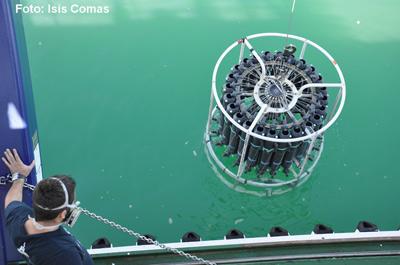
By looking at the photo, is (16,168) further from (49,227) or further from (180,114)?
(180,114)

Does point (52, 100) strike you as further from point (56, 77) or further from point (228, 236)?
point (228, 236)

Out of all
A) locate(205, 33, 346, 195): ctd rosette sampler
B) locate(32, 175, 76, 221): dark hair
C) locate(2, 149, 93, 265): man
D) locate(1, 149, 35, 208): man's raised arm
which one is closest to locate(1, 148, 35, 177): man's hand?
locate(1, 149, 35, 208): man's raised arm

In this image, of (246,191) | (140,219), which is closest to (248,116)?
(246,191)

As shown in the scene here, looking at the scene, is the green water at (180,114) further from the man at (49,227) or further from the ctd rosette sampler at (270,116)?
the man at (49,227)

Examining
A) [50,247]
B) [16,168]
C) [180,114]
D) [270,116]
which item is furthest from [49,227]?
[180,114]

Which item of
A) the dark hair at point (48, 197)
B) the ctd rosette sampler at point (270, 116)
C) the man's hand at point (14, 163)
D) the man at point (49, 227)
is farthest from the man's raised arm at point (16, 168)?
the ctd rosette sampler at point (270, 116)

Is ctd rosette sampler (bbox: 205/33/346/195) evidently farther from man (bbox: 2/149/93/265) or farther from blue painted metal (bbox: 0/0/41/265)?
man (bbox: 2/149/93/265)
